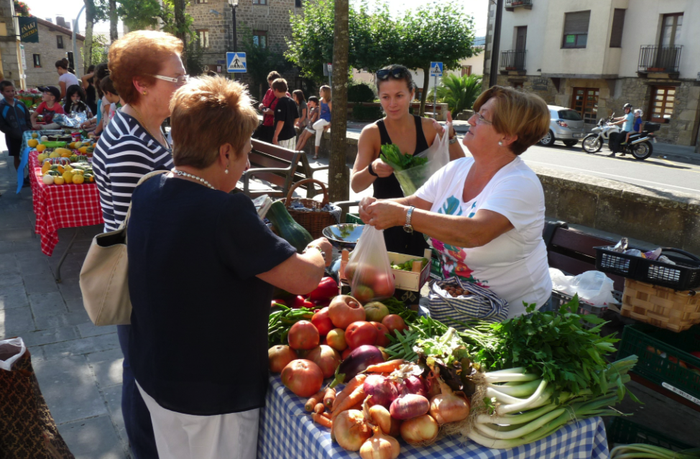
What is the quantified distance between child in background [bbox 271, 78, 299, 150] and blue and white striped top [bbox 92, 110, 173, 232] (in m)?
8.01

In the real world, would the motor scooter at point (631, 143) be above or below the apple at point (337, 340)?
below

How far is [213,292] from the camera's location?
5.42 ft

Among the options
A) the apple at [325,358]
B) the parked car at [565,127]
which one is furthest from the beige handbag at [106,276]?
the parked car at [565,127]

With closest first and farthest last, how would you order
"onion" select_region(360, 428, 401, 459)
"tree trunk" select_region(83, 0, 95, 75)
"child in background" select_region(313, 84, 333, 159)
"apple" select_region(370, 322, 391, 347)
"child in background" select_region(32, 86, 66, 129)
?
"onion" select_region(360, 428, 401, 459) < "apple" select_region(370, 322, 391, 347) < "child in background" select_region(32, 86, 66, 129) < "child in background" select_region(313, 84, 333, 159) < "tree trunk" select_region(83, 0, 95, 75)

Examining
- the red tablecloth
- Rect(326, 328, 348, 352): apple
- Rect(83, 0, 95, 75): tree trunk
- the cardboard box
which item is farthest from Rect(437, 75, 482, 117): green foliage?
Rect(326, 328, 348, 352): apple

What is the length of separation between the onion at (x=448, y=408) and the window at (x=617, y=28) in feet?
100

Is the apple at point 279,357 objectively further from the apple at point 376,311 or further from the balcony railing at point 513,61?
the balcony railing at point 513,61

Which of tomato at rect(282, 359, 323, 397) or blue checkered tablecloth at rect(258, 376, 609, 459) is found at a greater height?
tomato at rect(282, 359, 323, 397)

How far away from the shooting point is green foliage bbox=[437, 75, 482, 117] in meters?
33.1

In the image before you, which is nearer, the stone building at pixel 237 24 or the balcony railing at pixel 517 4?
the balcony railing at pixel 517 4

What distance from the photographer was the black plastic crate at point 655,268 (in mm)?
3016

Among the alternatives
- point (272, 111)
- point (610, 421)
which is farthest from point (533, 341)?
point (272, 111)

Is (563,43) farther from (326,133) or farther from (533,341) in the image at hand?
(533,341)

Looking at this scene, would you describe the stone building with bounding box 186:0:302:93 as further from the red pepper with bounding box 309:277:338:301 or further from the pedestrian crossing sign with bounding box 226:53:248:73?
the red pepper with bounding box 309:277:338:301
